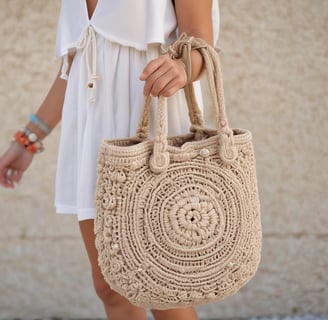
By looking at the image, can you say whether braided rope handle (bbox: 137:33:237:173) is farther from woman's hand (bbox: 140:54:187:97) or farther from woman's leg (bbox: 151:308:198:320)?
woman's leg (bbox: 151:308:198:320)

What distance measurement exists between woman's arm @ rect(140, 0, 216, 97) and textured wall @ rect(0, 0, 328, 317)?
1489 mm

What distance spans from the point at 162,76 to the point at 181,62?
0.21 feet

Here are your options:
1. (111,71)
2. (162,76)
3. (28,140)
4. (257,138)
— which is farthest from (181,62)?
(257,138)

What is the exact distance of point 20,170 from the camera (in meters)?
1.66

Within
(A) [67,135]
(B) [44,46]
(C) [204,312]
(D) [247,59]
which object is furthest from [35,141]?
(C) [204,312]

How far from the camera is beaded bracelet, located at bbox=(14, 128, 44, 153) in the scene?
1625 millimetres

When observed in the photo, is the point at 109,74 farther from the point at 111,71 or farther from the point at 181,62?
the point at 181,62

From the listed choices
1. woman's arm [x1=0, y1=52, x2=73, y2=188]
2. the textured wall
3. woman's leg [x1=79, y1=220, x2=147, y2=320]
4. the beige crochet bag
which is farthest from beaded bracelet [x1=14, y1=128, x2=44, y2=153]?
the textured wall

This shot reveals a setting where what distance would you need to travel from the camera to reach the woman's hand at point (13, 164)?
1.65 metres

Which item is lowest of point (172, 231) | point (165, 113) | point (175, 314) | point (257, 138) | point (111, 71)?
point (175, 314)

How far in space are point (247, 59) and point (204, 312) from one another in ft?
3.98

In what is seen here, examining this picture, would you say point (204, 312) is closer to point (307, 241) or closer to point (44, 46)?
point (307, 241)

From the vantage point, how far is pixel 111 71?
1.27m

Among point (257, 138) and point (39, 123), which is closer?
point (39, 123)
